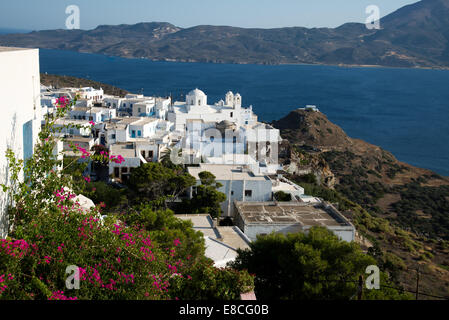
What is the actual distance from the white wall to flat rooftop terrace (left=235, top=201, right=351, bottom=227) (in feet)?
26.9

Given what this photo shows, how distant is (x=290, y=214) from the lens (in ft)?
48.4

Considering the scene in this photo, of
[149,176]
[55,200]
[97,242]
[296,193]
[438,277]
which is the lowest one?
[438,277]

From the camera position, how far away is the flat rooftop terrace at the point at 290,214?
14.0m

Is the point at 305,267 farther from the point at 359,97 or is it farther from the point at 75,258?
the point at 359,97

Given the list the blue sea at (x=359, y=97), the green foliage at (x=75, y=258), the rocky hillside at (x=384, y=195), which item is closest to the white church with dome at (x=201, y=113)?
the rocky hillside at (x=384, y=195)

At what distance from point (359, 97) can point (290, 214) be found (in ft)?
295

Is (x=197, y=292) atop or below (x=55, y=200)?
below

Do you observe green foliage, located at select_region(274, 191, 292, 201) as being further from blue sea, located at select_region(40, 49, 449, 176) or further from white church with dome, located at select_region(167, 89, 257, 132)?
blue sea, located at select_region(40, 49, 449, 176)

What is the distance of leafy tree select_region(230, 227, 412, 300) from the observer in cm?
702

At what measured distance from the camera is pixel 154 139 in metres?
24.5

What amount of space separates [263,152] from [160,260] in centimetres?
2304

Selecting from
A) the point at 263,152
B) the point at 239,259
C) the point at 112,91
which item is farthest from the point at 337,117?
the point at 239,259

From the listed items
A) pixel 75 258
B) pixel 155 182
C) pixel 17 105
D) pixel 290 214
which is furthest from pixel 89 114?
pixel 75 258

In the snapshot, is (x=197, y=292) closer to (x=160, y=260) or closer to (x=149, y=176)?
(x=160, y=260)
